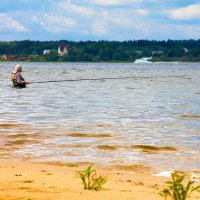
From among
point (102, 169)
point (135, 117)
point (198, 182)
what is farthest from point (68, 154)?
point (135, 117)

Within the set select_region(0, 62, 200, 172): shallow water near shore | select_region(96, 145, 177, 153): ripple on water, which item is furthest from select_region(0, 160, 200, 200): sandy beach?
select_region(96, 145, 177, 153): ripple on water

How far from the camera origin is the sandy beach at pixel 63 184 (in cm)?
757

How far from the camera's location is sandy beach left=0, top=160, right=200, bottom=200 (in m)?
7.57

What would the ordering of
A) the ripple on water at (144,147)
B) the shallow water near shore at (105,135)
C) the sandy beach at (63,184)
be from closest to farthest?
the sandy beach at (63,184), the shallow water near shore at (105,135), the ripple on water at (144,147)

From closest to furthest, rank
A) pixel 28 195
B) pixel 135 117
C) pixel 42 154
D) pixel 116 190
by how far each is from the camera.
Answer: pixel 28 195 → pixel 116 190 → pixel 42 154 → pixel 135 117

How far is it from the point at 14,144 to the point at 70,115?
8.19m

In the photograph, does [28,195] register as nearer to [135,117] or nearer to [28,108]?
[135,117]

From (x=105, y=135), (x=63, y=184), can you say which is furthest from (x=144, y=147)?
(x=63, y=184)

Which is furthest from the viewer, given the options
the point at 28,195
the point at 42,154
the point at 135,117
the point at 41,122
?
the point at 135,117

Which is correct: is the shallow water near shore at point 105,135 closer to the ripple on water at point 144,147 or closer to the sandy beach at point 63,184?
the ripple on water at point 144,147

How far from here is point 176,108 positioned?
27578 millimetres

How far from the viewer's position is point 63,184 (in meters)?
8.55

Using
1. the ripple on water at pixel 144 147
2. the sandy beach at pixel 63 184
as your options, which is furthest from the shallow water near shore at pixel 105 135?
the sandy beach at pixel 63 184

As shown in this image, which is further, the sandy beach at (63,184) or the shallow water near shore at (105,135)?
the shallow water near shore at (105,135)
